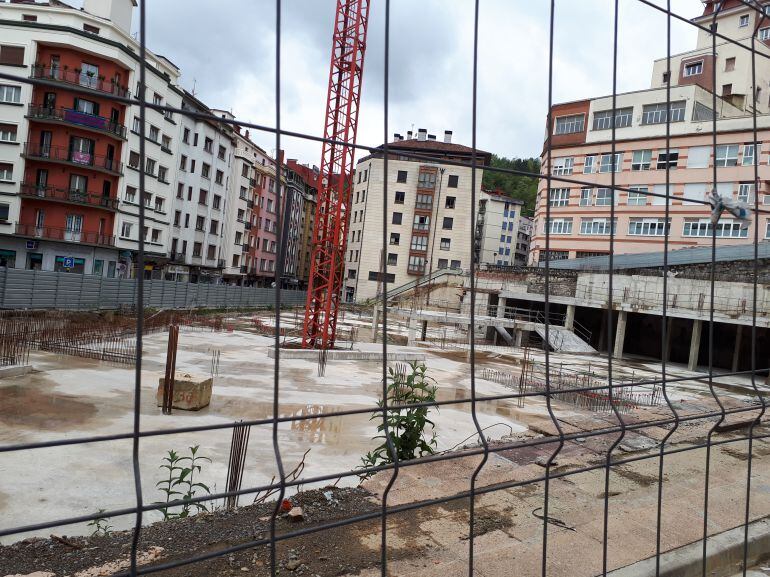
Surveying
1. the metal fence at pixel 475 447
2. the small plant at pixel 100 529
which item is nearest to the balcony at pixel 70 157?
the metal fence at pixel 475 447

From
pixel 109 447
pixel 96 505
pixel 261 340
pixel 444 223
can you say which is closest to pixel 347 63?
pixel 261 340

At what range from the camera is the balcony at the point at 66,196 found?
23438mm

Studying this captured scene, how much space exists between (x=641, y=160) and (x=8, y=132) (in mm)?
27945

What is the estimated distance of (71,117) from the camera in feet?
77.5

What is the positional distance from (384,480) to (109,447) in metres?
4.62

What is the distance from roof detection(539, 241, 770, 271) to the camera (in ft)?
74.1

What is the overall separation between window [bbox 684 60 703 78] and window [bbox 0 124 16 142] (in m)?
34.8

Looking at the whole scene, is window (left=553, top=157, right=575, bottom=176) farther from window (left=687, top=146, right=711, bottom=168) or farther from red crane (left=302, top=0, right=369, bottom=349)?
red crane (left=302, top=0, right=369, bottom=349)

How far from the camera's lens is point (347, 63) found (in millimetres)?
18984

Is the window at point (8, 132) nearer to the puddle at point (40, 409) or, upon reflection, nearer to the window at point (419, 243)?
the puddle at point (40, 409)

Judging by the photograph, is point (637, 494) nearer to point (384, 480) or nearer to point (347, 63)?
point (384, 480)

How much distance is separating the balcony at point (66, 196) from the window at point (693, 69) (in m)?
32.0

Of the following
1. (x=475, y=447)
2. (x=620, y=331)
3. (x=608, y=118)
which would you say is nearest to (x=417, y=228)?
(x=608, y=118)

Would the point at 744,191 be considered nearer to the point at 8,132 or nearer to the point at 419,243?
the point at 419,243
